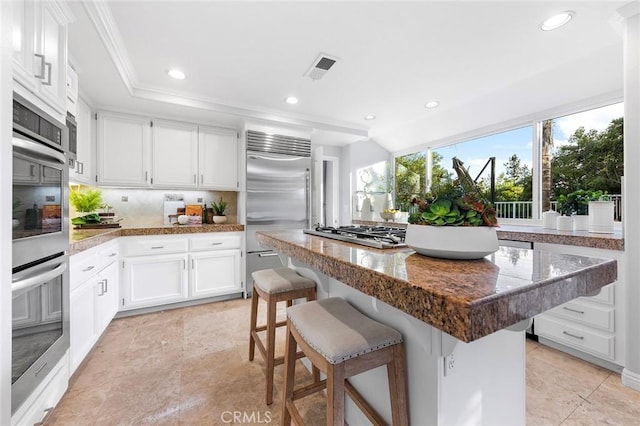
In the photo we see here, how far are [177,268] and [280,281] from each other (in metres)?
1.93

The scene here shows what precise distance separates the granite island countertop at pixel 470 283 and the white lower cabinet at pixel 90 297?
69.6 inches

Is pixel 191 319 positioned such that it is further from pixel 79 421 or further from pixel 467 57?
pixel 467 57

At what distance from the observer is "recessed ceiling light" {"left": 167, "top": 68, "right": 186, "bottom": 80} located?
2.43 meters

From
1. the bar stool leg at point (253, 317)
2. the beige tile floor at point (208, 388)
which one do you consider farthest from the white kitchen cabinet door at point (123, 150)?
the bar stool leg at point (253, 317)

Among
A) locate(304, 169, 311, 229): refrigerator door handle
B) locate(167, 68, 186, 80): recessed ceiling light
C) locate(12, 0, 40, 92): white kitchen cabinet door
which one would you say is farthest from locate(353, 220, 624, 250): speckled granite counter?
locate(167, 68, 186, 80): recessed ceiling light

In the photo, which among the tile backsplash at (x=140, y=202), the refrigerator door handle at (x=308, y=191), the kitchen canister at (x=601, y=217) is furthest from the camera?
the refrigerator door handle at (x=308, y=191)

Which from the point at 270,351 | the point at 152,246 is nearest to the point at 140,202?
the point at 152,246

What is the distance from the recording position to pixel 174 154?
10.6 ft

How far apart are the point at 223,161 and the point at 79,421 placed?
2.76 m

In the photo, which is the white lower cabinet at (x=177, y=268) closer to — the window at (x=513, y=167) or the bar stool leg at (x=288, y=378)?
the bar stool leg at (x=288, y=378)

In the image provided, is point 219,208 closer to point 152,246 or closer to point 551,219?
point 152,246

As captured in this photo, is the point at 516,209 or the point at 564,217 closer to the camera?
the point at 564,217

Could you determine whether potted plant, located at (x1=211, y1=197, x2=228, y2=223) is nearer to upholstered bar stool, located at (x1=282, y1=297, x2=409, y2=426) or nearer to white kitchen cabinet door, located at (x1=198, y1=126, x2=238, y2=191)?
white kitchen cabinet door, located at (x1=198, y1=126, x2=238, y2=191)

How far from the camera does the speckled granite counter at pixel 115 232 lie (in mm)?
1766
